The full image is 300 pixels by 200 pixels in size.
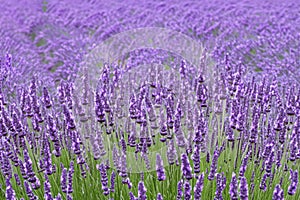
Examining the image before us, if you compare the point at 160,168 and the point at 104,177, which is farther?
the point at 104,177

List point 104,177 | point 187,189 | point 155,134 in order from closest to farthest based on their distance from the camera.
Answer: point 187,189 → point 104,177 → point 155,134

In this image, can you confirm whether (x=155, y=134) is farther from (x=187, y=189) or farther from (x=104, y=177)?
(x=187, y=189)

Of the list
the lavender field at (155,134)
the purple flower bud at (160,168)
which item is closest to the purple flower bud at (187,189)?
the lavender field at (155,134)

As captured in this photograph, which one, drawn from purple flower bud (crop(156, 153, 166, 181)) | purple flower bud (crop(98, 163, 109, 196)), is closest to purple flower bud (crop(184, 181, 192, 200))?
purple flower bud (crop(156, 153, 166, 181))

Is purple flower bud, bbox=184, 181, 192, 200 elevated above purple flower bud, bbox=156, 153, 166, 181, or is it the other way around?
purple flower bud, bbox=156, 153, 166, 181

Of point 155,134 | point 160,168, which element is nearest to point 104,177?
point 160,168

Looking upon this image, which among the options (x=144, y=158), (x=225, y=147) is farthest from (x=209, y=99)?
(x=144, y=158)

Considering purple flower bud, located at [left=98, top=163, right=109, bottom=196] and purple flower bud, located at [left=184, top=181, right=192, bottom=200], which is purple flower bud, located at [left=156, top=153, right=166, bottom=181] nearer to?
purple flower bud, located at [left=184, top=181, right=192, bottom=200]

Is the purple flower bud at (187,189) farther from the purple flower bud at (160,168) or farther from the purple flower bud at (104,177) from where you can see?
the purple flower bud at (104,177)

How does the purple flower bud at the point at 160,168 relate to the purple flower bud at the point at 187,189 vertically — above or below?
above

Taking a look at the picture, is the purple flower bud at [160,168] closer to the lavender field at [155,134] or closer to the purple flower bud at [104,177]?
the lavender field at [155,134]

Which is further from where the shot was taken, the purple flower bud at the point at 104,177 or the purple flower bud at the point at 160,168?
the purple flower bud at the point at 104,177

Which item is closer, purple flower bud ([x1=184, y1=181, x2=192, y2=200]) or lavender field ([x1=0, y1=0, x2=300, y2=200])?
purple flower bud ([x1=184, y1=181, x2=192, y2=200])
